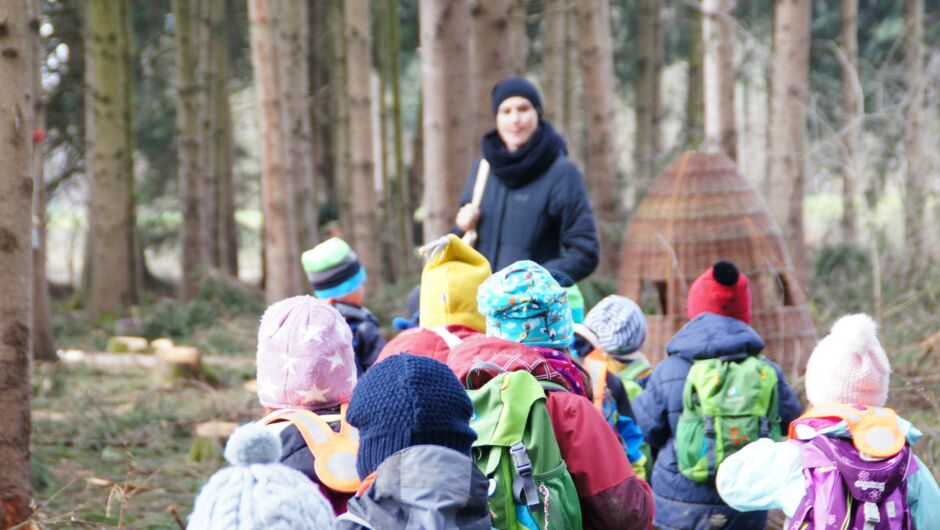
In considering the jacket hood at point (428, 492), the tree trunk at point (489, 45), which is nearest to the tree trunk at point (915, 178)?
the tree trunk at point (489, 45)

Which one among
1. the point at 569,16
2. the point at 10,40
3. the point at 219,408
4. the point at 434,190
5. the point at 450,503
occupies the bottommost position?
the point at 219,408

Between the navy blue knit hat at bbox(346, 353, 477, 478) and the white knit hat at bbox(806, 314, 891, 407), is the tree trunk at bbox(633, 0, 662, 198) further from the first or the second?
the navy blue knit hat at bbox(346, 353, 477, 478)

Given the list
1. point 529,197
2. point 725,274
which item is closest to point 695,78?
point 529,197

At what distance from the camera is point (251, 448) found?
1805mm

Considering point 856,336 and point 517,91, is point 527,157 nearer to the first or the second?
point 517,91

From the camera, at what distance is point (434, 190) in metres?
7.69

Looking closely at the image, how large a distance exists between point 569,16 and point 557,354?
16.2 meters

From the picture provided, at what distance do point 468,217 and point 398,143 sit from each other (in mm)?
13085

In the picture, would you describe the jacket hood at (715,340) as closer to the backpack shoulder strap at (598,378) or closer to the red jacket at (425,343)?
the backpack shoulder strap at (598,378)

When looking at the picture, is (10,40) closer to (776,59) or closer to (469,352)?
(469,352)

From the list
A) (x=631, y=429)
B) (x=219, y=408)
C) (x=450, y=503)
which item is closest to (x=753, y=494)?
(x=631, y=429)

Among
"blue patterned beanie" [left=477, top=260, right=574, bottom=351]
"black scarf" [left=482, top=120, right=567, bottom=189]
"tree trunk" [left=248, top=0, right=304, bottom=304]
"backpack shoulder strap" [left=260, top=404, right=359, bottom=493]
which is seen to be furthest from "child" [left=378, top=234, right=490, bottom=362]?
"tree trunk" [left=248, top=0, right=304, bottom=304]

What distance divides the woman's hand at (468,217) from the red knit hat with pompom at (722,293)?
127 cm

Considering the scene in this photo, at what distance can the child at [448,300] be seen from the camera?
144 inches
